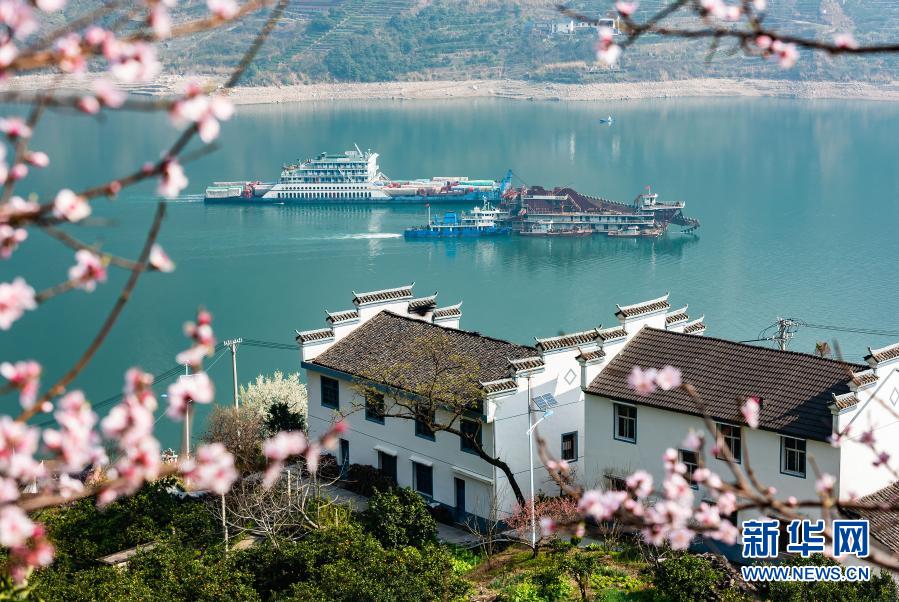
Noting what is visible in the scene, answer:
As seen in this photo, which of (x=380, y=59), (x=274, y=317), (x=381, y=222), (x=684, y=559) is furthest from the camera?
(x=380, y=59)

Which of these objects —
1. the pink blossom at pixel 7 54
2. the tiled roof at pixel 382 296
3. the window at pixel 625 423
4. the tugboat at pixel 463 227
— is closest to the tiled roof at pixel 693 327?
the window at pixel 625 423

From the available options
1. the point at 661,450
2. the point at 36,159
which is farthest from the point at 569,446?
the point at 36,159

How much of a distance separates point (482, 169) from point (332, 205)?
1464cm

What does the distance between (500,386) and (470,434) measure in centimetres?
93

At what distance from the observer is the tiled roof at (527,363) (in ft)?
52.0

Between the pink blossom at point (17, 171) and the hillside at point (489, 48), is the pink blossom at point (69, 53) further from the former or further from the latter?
the hillside at point (489, 48)

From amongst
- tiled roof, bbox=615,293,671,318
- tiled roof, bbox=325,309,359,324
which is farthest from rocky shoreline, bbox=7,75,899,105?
tiled roof, bbox=615,293,671,318

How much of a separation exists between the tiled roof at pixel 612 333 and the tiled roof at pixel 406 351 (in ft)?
3.20

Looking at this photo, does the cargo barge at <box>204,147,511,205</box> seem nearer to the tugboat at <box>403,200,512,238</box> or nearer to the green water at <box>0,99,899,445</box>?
the green water at <box>0,99,899,445</box>

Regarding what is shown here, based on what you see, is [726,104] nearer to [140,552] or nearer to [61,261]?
[61,261]

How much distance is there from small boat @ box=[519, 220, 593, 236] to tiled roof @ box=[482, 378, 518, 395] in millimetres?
42536

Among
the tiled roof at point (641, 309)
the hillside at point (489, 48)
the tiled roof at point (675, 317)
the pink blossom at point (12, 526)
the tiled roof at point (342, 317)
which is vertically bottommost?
the tiled roof at point (342, 317)

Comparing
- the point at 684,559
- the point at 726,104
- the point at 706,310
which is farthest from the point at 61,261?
the point at 726,104

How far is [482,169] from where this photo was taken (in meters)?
79.2
